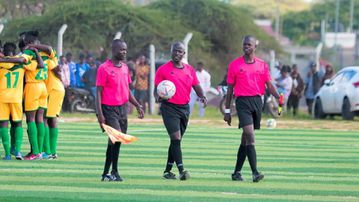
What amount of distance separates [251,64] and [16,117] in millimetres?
4087

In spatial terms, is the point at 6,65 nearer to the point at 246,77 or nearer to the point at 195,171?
the point at 195,171

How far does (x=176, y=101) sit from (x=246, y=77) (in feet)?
2.96

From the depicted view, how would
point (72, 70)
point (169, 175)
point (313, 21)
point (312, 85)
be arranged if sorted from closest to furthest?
point (169, 175), point (72, 70), point (312, 85), point (313, 21)

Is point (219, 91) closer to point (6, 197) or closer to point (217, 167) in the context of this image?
point (217, 167)

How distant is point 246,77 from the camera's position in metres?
15.0

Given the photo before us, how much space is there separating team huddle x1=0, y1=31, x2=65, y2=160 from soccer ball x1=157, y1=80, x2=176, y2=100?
2809mm

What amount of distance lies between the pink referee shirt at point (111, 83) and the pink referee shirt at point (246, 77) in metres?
1.38

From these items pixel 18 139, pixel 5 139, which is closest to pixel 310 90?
pixel 18 139

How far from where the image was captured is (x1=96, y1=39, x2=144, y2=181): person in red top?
47.3ft

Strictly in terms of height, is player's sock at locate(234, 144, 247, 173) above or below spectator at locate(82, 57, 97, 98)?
below

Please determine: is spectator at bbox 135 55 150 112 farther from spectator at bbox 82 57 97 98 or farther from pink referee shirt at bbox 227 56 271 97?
pink referee shirt at bbox 227 56 271 97

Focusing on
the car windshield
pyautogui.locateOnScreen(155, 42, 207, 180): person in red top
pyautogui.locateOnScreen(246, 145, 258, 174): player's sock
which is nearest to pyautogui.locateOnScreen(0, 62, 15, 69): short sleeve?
pyautogui.locateOnScreen(155, 42, 207, 180): person in red top

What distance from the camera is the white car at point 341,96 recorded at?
31.0 meters

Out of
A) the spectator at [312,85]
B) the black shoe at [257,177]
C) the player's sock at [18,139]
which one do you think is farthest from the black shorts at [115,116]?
the spectator at [312,85]
